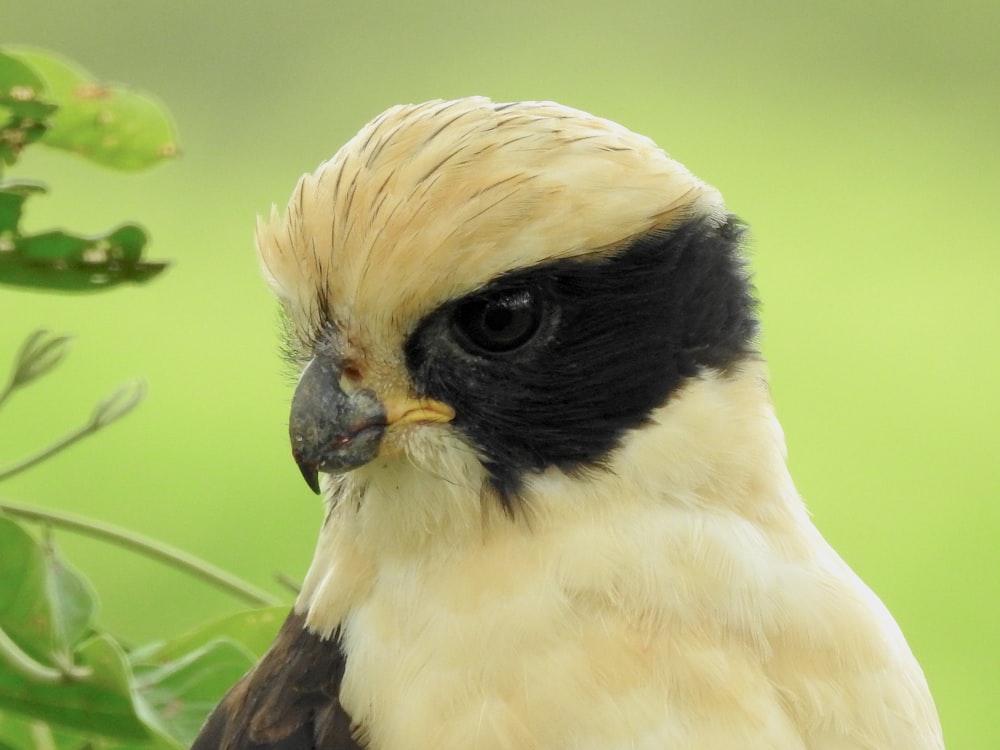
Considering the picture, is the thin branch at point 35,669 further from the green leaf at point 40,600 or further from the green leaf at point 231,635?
the green leaf at point 231,635

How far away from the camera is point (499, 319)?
2.20 metres

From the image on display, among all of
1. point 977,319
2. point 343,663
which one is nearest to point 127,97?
point 343,663

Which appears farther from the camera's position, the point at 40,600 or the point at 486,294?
the point at 486,294

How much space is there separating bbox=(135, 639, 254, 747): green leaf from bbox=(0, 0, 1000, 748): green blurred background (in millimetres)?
4195

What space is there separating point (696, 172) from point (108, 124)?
618 cm

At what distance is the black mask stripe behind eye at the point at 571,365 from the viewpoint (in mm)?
2209

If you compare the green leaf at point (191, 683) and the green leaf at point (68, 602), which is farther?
the green leaf at point (191, 683)

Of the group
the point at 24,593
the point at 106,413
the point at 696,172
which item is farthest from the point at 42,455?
the point at 696,172

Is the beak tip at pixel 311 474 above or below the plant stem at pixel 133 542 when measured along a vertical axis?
above

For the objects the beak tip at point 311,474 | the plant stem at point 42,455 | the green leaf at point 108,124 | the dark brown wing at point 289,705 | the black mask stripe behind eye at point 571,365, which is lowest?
the dark brown wing at point 289,705

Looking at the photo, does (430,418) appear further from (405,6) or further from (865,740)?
(405,6)

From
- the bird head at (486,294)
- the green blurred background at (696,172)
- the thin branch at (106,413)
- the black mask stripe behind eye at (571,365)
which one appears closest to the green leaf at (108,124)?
the bird head at (486,294)

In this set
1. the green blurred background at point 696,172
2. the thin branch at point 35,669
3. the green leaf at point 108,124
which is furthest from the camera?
the green blurred background at point 696,172

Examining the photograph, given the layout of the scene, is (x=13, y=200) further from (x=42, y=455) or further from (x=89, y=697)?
(x=89, y=697)
